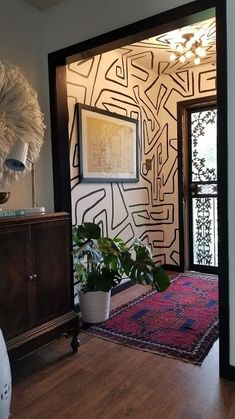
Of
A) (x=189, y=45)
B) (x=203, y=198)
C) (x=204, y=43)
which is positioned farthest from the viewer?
(x=203, y=198)

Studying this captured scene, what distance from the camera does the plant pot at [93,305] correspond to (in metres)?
2.62

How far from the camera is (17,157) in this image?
1889 millimetres

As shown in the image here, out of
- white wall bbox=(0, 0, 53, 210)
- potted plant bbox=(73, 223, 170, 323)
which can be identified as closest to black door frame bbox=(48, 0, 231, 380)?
white wall bbox=(0, 0, 53, 210)

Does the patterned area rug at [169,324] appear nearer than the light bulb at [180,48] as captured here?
Yes

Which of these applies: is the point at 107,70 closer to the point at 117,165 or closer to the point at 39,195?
A: the point at 117,165

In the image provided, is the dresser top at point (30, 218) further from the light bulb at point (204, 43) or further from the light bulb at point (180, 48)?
the light bulb at point (204, 43)

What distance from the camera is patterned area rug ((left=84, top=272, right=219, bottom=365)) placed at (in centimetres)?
223

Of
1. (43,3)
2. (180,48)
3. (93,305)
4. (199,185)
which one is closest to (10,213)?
(93,305)

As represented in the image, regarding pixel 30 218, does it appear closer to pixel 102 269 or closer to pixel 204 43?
pixel 102 269

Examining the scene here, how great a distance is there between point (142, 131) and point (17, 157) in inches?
91.6

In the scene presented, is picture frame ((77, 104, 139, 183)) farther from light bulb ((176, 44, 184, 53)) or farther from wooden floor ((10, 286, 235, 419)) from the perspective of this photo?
wooden floor ((10, 286, 235, 419))

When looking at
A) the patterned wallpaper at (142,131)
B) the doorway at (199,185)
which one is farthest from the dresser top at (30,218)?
the doorway at (199,185)

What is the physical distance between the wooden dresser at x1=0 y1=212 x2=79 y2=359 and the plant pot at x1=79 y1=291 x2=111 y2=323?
0.39m

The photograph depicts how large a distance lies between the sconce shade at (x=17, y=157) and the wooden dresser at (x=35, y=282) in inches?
12.7
